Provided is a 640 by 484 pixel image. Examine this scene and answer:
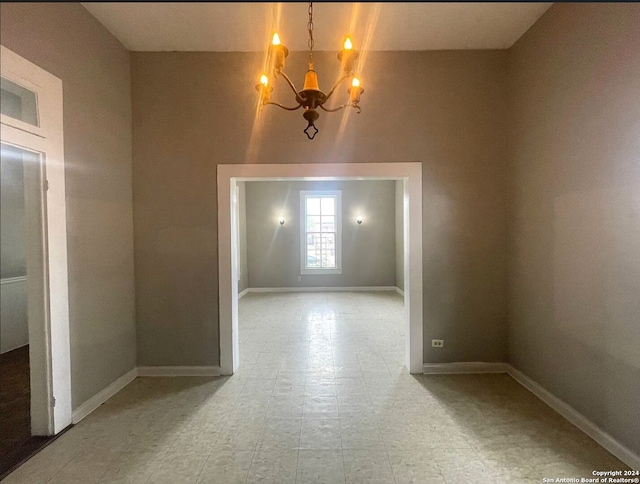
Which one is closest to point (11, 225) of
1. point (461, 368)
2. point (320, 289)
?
point (461, 368)

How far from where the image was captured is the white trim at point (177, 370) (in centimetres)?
376

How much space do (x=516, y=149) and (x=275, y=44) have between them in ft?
8.46

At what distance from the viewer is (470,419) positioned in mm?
2875

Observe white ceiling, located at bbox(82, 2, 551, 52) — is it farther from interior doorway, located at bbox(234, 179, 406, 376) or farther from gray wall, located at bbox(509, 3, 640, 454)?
interior doorway, located at bbox(234, 179, 406, 376)

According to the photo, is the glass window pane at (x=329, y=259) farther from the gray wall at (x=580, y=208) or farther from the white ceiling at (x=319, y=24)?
the white ceiling at (x=319, y=24)

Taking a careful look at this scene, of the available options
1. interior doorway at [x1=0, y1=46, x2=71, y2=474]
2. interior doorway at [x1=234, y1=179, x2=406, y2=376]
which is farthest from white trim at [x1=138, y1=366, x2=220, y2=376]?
interior doorway at [x1=234, y1=179, x2=406, y2=376]

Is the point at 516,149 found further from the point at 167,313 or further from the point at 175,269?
the point at 167,313

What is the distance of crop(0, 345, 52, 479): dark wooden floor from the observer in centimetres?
246

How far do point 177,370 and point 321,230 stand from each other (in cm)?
661

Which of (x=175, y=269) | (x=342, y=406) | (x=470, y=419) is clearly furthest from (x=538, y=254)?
(x=175, y=269)

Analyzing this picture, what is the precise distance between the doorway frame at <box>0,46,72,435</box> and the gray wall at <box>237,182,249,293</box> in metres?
6.23

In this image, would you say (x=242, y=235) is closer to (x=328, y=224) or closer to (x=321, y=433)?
(x=328, y=224)

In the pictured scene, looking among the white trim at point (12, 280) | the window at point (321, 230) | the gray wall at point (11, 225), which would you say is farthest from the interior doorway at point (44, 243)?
the window at point (321, 230)

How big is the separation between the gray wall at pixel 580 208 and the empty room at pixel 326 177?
2 centimetres
